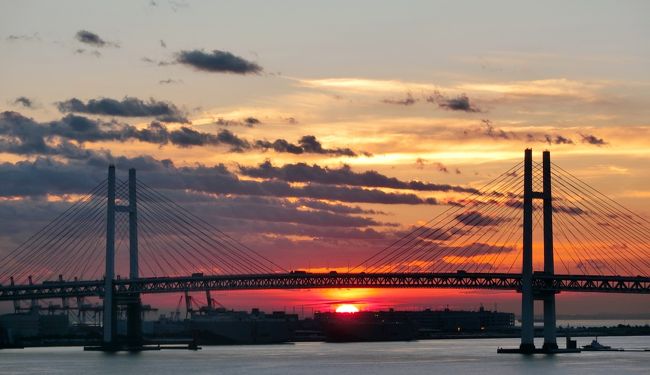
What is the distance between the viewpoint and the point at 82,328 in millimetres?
A: 182750

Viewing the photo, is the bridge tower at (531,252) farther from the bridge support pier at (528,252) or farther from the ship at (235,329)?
the ship at (235,329)

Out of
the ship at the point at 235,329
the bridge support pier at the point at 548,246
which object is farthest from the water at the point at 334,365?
the ship at the point at 235,329

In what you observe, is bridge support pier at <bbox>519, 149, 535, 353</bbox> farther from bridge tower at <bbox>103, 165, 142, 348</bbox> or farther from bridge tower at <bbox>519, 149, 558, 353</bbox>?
bridge tower at <bbox>103, 165, 142, 348</bbox>

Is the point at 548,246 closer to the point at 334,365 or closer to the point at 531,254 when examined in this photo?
the point at 531,254

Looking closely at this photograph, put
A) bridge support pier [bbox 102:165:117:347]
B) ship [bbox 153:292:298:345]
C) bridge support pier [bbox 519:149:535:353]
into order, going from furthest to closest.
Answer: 1. ship [bbox 153:292:298:345]
2. bridge support pier [bbox 102:165:117:347]
3. bridge support pier [bbox 519:149:535:353]

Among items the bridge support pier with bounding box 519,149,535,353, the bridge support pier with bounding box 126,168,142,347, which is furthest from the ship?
the bridge support pier with bounding box 519,149,535,353

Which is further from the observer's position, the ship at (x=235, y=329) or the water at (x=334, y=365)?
the ship at (x=235, y=329)

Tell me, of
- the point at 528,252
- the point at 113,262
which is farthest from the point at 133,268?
the point at 528,252

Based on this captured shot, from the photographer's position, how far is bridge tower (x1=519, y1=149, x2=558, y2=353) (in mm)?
83812

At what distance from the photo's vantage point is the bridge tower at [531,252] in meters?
83.8

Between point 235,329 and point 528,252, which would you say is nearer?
point 528,252

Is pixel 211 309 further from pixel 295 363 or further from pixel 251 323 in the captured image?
pixel 295 363

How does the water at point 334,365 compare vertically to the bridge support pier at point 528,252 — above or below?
below

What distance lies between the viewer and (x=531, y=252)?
275ft
